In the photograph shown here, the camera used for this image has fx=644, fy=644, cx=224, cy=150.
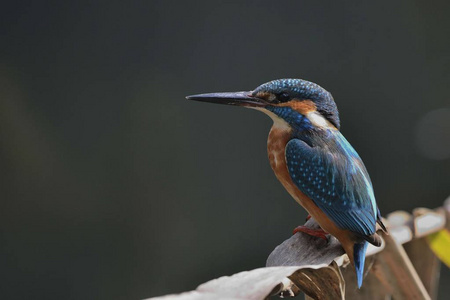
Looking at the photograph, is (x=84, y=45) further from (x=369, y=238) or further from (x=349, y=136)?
(x=369, y=238)

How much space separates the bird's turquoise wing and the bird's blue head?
63 millimetres

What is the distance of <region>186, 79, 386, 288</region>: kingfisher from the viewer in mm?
1457

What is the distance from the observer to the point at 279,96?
4.90ft

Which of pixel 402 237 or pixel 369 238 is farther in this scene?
pixel 402 237

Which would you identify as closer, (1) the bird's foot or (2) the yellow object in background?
(1) the bird's foot

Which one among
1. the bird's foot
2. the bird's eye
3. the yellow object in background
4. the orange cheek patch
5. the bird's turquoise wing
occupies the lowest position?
the yellow object in background

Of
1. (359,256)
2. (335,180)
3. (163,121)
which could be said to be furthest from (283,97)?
(163,121)

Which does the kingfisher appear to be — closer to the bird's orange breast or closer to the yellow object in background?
the bird's orange breast

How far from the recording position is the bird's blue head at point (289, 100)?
148 centimetres

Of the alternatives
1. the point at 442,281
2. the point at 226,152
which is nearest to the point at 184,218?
the point at 226,152

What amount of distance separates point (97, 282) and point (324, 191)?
188 cm

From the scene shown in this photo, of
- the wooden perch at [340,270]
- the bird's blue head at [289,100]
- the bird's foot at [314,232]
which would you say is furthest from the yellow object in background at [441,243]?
the bird's blue head at [289,100]

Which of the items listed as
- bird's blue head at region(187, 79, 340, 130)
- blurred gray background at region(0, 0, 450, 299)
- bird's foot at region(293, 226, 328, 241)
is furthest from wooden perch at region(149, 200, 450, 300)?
blurred gray background at region(0, 0, 450, 299)

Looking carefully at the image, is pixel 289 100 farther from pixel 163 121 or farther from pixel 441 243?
pixel 163 121
